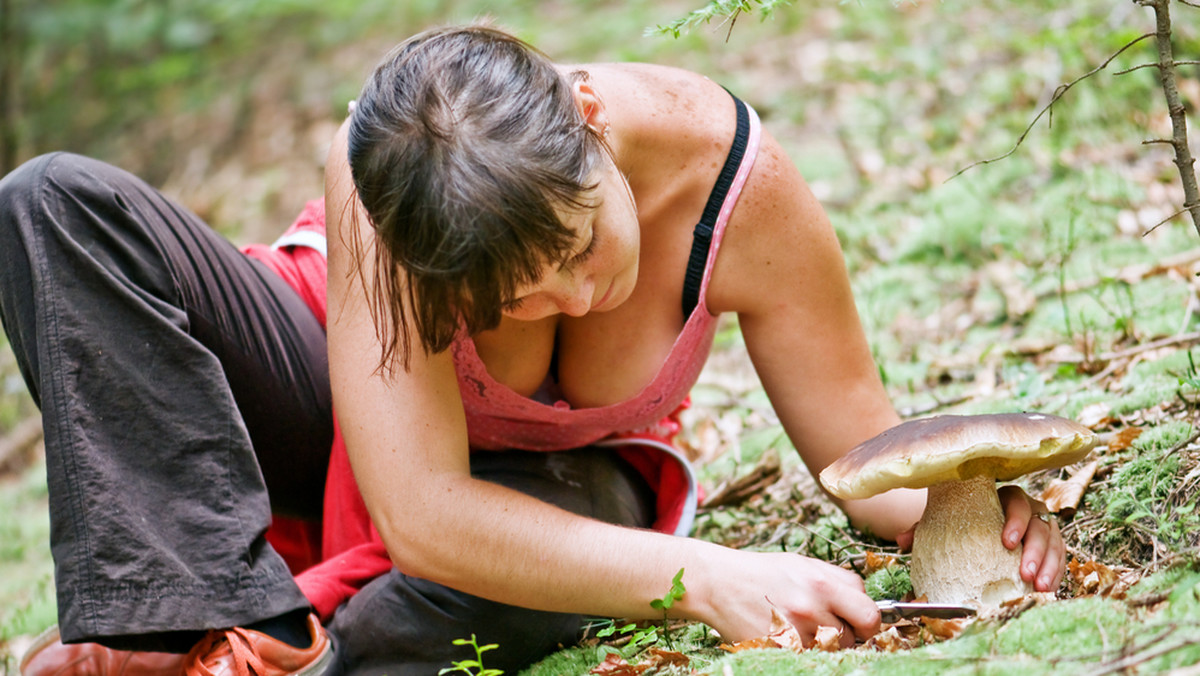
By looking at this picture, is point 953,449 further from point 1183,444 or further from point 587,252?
point 1183,444

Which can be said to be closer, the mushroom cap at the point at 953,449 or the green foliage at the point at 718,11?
the mushroom cap at the point at 953,449

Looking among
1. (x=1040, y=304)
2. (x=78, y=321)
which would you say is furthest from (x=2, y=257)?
(x=1040, y=304)

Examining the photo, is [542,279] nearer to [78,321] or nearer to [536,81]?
[536,81]

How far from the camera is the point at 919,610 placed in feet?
5.76

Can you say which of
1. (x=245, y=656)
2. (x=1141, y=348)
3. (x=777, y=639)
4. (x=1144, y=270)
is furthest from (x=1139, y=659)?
(x=1144, y=270)

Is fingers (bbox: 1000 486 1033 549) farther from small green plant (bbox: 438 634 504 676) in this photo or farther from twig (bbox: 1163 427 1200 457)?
small green plant (bbox: 438 634 504 676)

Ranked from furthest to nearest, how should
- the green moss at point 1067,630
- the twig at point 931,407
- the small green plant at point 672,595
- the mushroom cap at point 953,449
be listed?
1. the twig at point 931,407
2. the small green plant at point 672,595
3. the mushroom cap at point 953,449
4. the green moss at point 1067,630

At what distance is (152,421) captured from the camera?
2070 mm

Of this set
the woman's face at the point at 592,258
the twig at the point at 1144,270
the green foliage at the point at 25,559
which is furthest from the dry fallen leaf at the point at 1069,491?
the green foliage at the point at 25,559

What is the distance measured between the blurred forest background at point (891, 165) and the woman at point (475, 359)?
0.39 m

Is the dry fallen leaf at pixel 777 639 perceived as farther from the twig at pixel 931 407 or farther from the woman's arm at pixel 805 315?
the twig at pixel 931 407

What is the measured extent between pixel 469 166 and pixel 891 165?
4.59 meters

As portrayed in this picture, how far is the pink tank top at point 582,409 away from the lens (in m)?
2.11

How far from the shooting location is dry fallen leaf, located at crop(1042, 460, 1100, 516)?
212 cm
